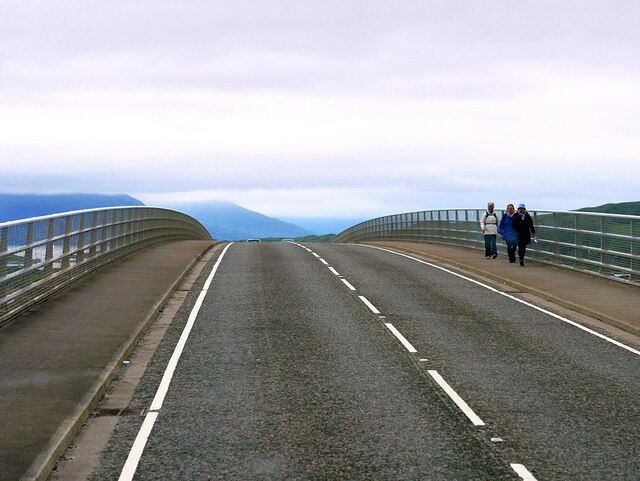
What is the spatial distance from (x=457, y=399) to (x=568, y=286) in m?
11.6

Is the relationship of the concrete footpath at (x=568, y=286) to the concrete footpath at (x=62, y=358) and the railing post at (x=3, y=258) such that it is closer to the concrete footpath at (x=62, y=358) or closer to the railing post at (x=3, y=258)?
the concrete footpath at (x=62, y=358)

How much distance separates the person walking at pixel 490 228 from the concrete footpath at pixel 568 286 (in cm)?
40

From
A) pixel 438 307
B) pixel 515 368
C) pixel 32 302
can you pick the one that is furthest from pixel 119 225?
pixel 515 368

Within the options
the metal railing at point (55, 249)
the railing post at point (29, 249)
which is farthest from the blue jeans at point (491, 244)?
the railing post at point (29, 249)

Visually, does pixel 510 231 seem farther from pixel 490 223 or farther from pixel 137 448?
pixel 137 448

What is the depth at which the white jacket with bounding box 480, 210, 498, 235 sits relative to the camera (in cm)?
2816

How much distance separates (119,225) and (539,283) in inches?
477

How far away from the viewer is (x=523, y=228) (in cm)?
2553

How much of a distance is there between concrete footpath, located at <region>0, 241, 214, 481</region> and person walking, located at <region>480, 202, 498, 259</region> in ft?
41.3

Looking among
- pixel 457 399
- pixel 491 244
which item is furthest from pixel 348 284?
pixel 457 399

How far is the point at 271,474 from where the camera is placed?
6.47 m

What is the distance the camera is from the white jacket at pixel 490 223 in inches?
1109

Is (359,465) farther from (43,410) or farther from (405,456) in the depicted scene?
(43,410)

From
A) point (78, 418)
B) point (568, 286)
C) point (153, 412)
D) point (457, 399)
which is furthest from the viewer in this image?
point (568, 286)
